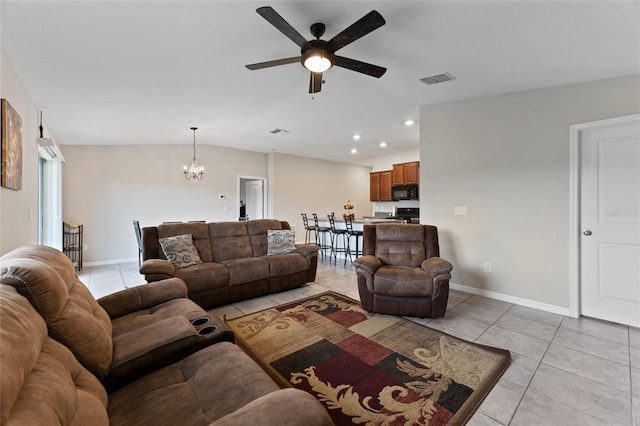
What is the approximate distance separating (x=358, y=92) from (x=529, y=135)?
7.15 ft

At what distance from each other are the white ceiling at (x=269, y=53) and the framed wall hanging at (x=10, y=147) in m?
0.51

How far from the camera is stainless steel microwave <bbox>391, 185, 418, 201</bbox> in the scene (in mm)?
7301

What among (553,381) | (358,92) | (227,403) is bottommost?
(553,381)

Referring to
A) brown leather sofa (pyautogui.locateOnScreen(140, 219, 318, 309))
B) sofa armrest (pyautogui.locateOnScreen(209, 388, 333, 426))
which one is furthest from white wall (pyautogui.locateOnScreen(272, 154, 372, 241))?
sofa armrest (pyautogui.locateOnScreen(209, 388, 333, 426))

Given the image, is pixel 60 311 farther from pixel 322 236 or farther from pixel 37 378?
pixel 322 236

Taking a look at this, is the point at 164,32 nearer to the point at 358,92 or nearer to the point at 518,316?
the point at 358,92

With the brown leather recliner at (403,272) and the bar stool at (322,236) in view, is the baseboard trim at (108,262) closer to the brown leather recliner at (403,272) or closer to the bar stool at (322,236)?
the bar stool at (322,236)

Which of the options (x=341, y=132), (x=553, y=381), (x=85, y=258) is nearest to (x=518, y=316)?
(x=553, y=381)

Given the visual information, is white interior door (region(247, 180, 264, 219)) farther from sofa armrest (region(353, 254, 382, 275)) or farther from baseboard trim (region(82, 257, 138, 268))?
sofa armrest (region(353, 254, 382, 275))

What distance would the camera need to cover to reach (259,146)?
7.04 m

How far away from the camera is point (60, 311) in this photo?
3.99 feet

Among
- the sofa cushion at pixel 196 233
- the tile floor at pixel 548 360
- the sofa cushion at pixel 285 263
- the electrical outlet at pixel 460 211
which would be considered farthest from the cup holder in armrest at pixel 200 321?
the electrical outlet at pixel 460 211

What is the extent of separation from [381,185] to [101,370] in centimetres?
763

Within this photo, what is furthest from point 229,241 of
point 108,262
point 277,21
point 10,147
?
point 108,262
